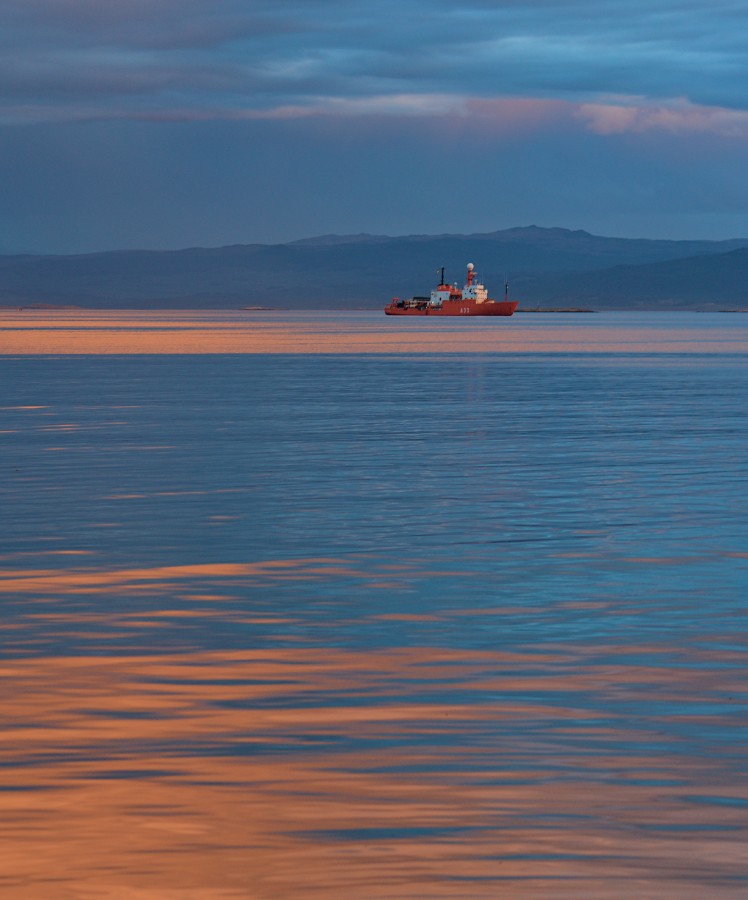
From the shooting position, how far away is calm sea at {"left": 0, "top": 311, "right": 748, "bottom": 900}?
710 cm

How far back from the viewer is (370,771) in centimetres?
838

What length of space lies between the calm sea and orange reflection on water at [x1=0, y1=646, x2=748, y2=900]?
23 millimetres

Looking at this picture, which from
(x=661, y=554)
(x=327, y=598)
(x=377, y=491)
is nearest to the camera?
(x=327, y=598)

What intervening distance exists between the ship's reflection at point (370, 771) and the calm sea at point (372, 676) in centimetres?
2

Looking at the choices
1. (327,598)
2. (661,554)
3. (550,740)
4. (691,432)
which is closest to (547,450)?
(691,432)

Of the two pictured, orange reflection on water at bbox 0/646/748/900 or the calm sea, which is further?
the calm sea

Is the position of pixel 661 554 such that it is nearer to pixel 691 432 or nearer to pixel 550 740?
pixel 550 740

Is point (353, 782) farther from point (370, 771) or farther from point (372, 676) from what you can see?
point (372, 676)

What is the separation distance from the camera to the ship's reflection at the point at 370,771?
6.88 meters

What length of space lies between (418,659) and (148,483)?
12.1m

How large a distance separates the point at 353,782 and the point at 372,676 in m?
2.55

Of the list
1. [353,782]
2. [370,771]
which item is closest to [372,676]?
[370,771]

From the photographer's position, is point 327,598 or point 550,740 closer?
point 550,740

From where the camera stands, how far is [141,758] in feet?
28.4
